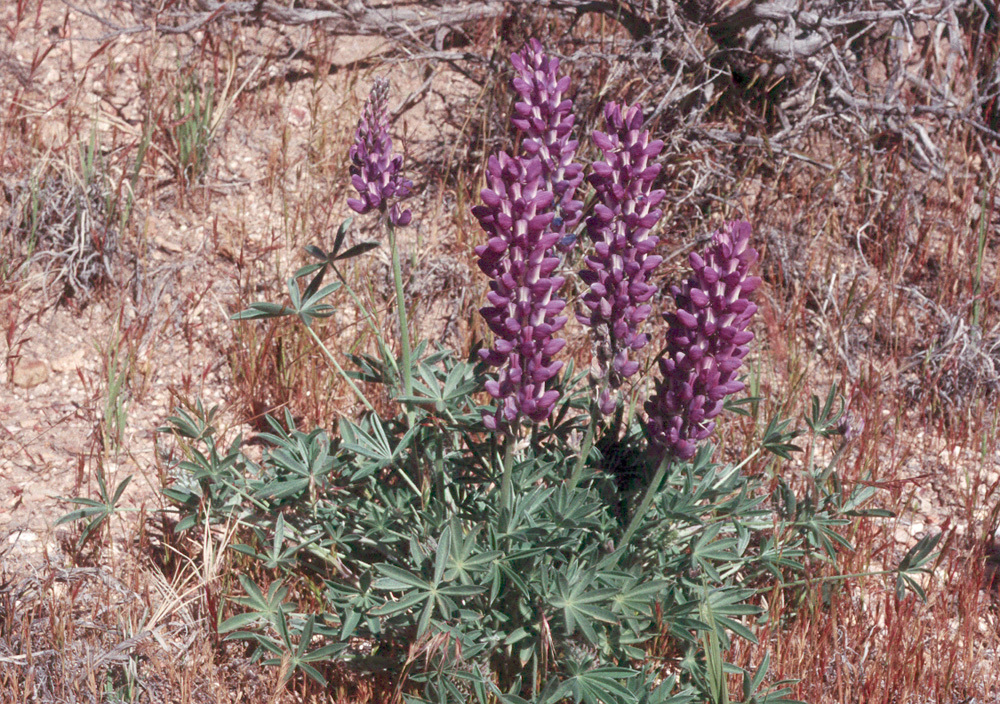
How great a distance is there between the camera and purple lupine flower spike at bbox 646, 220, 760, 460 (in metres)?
1.96

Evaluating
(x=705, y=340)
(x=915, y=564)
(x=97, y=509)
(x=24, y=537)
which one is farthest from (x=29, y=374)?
(x=915, y=564)

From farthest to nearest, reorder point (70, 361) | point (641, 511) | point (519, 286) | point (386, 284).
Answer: point (386, 284) → point (70, 361) → point (641, 511) → point (519, 286)

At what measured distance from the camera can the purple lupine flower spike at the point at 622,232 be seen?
2.05m

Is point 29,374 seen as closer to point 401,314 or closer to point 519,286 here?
point 401,314

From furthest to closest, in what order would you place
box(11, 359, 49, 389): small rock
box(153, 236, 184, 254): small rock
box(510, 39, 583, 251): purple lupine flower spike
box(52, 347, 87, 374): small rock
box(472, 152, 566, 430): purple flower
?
1. box(153, 236, 184, 254): small rock
2. box(52, 347, 87, 374): small rock
3. box(11, 359, 49, 389): small rock
4. box(510, 39, 583, 251): purple lupine flower spike
5. box(472, 152, 566, 430): purple flower

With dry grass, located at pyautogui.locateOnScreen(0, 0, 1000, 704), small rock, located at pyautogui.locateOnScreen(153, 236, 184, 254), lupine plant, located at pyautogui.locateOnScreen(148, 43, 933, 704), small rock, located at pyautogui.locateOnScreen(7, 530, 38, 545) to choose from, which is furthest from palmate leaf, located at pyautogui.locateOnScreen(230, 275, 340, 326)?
small rock, located at pyautogui.locateOnScreen(153, 236, 184, 254)

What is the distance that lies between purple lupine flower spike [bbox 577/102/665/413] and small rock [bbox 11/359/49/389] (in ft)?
8.14

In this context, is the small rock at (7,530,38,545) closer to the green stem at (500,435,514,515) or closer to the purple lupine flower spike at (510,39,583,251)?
the green stem at (500,435,514,515)

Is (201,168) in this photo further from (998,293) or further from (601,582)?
(998,293)

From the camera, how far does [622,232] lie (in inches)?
82.1

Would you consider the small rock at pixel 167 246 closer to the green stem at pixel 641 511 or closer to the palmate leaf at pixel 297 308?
the palmate leaf at pixel 297 308

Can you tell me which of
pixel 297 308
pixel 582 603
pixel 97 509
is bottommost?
pixel 97 509

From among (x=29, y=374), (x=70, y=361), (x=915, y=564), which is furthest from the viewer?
(x=70, y=361)

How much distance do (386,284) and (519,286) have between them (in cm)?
219
